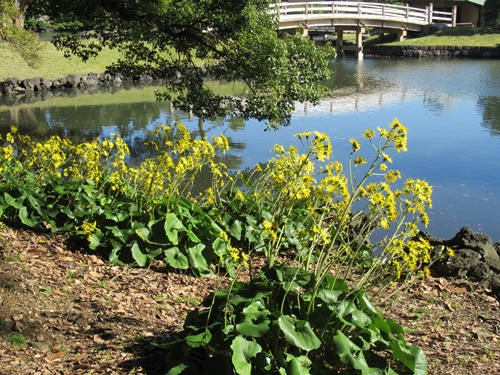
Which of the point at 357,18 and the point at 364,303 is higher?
the point at 357,18

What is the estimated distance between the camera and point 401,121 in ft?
56.0

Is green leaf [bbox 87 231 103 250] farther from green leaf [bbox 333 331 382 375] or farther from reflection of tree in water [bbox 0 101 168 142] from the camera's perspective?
reflection of tree in water [bbox 0 101 168 142]

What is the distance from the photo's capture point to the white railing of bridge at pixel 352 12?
36562 millimetres

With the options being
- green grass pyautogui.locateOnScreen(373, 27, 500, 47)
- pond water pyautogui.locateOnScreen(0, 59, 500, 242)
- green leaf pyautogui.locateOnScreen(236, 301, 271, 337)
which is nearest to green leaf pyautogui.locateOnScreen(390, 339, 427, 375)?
green leaf pyautogui.locateOnScreen(236, 301, 271, 337)

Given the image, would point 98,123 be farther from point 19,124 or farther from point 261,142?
point 261,142

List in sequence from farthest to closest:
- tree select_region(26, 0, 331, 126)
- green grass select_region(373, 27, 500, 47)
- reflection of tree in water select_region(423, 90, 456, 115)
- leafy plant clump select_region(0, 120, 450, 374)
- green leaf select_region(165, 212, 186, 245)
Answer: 1. green grass select_region(373, 27, 500, 47)
2. reflection of tree in water select_region(423, 90, 456, 115)
3. tree select_region(26, 0, 331, 126)
4. green leaf select_region(165, 212, 186, 245)
5. leafy plant clump select_region(0, 120, 450, 374)

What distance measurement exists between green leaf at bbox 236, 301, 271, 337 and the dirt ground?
635 millimetres

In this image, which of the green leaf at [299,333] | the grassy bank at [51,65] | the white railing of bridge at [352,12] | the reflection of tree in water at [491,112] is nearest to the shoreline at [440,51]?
the white railing of bridge at [352,12]

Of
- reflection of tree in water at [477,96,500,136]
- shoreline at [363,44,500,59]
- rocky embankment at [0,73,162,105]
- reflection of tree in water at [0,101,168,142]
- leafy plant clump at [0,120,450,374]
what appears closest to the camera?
leafy plant clump at [0,120,450,374]

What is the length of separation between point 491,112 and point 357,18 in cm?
2319

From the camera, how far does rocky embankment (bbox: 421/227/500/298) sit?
18.1 feet

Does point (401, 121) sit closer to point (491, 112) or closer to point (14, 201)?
point (491, 112)

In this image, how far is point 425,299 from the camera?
511 centimetres

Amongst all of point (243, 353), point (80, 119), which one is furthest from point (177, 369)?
point (80, 119)
